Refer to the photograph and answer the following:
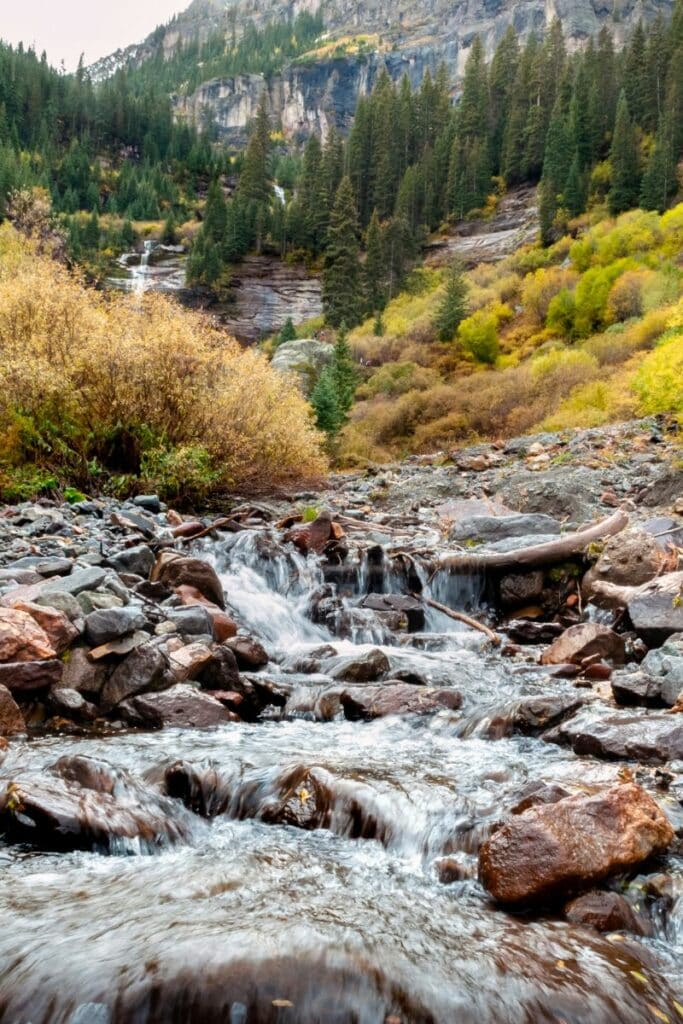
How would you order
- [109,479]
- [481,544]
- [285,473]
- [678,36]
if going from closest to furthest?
1. [481,544]
2. [109,479]
3. [285,473]
4. [678,36]

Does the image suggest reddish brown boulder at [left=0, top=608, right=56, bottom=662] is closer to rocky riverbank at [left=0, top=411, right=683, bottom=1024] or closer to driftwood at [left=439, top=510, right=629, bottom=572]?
rocky riverbank at [left=0, top=411, right=683, bottom=1024]

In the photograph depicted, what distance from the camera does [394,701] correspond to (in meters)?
6.34

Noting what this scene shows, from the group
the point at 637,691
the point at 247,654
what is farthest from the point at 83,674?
the point at 637,691

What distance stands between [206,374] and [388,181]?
224 feet

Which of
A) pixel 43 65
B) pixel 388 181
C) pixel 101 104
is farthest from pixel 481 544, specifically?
pixel 43 65

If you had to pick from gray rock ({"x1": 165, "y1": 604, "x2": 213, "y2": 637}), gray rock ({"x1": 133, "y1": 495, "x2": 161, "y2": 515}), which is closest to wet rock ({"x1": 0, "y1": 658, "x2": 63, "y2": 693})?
gray rock ({"x1": 165, "y1": 604, "x2": 213, "y2": 637})

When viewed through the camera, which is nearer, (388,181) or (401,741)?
(401,741)

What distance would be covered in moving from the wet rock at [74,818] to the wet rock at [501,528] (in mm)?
8338

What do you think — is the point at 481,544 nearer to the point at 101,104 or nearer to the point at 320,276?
the point at 320,276

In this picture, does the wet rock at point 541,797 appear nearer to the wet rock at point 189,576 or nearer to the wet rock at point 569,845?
the wet rock at point 569,845

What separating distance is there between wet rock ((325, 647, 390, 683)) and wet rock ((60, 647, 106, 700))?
2.36 meters

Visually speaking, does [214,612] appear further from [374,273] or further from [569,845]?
[374,273]

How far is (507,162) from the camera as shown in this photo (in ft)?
231

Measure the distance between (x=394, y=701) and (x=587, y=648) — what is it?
240 cm
